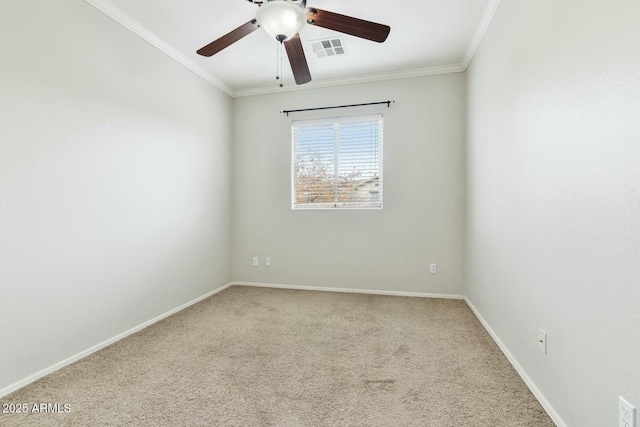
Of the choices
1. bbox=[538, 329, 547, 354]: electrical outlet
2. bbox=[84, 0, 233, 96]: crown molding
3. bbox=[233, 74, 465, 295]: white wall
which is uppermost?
bbox=[84, 0, 233, 96]: crown molding

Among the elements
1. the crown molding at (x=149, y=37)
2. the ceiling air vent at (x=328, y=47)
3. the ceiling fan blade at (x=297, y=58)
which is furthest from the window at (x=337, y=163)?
the ceiling fan blade at (x=297, y=58)

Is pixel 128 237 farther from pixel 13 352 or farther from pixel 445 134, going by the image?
pixel 445 134

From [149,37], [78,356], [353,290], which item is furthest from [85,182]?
[353,290]

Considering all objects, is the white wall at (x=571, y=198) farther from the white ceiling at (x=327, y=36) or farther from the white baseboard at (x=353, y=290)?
the white baseboard at (x=353, y=290)

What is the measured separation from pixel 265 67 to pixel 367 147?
1.53 m

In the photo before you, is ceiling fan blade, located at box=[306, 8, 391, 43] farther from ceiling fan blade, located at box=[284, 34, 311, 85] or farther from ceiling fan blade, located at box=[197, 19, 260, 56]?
ceiling fan blade, located at box=[197, 19, 260, 56]

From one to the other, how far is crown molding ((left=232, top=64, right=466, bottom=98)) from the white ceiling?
0.01m

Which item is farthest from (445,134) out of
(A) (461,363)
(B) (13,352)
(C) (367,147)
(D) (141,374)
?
(B) (13,352)

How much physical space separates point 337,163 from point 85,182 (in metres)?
2.61

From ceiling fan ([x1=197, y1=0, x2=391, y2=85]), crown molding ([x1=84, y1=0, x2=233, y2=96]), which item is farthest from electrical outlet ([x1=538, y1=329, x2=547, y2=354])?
crown molding ([x1=84, y1=0, x2=233, y2=96])

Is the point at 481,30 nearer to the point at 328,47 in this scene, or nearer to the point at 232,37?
the point at 328,47

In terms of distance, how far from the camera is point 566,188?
1.39m

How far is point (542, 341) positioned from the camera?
5.33 ft

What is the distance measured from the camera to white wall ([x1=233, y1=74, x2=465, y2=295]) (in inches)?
139
